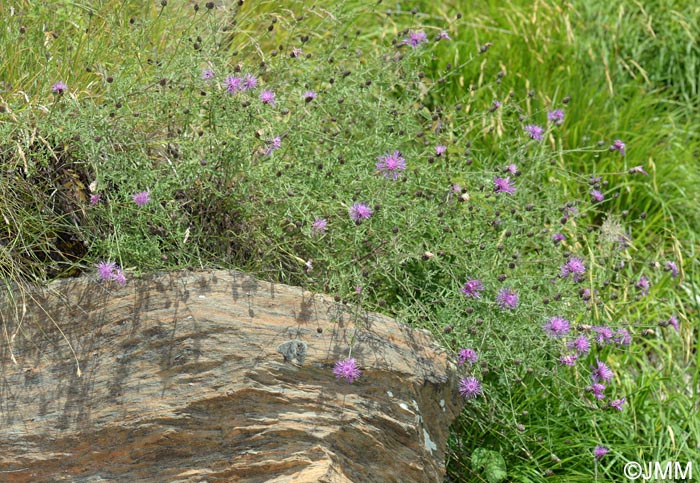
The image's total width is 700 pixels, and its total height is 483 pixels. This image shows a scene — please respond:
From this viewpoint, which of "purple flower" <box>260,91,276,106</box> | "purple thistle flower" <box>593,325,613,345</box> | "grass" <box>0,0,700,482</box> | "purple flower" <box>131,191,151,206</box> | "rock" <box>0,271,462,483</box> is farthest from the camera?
"purple thistle flower" <box>593,325,613,345</box>

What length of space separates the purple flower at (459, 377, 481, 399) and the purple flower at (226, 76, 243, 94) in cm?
118

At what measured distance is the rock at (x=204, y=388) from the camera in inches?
100

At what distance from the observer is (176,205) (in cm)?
277

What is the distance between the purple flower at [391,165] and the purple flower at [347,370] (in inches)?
25.5

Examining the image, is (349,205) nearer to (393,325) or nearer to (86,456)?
(393,325)

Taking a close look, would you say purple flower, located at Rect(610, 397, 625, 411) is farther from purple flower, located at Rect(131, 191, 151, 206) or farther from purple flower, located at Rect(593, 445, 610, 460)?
purple flower, located at Rect(131, 191, 151, 206)

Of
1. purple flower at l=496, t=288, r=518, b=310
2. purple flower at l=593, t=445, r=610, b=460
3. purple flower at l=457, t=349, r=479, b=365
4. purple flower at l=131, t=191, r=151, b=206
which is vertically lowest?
purple flower at l=593, t=445, r=610, b=460

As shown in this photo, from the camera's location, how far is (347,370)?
2.59m

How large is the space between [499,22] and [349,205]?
96.6 inches

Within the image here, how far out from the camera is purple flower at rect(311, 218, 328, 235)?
9.20 ft

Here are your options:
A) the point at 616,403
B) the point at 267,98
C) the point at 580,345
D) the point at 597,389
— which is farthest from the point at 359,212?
the point at 616,403

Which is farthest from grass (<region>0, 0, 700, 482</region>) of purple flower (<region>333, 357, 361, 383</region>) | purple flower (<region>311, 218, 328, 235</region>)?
purple flower (<region>333, 357, 361, 383</region>)

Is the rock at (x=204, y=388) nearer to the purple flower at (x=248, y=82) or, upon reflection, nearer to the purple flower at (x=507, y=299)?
the purple flower at (x=507, y=299)

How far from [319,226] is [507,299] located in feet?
2.16
